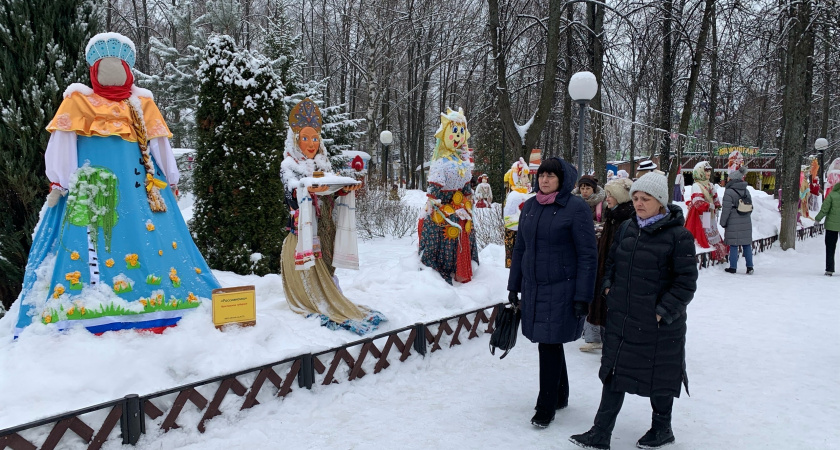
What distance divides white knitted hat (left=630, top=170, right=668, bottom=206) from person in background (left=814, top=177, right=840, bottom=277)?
7701mm

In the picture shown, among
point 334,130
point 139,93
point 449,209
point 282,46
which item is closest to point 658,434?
point 449,209

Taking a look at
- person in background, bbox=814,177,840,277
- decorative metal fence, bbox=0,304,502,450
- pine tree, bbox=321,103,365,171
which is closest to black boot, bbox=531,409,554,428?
decorative metal fence, bbox=0,304,502,450

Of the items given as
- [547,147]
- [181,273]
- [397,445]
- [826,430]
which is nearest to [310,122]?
[181,273]

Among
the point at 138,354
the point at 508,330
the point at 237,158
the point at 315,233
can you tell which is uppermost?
the point at 237,158

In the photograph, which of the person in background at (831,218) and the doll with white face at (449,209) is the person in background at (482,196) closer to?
the person in background at (831,218)

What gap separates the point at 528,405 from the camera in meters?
4.19

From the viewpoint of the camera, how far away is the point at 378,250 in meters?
11.1

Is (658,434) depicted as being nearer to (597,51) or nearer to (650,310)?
(650,310)

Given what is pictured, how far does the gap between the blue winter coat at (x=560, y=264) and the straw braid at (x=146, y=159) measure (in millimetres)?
2925

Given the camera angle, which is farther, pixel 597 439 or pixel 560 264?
pixel 560 264

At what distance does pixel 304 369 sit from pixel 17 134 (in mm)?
3354

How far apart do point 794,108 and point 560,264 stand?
452 inches

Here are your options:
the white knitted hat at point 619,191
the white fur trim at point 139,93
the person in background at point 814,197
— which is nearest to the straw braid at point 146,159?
the white fur trim at point 139,93

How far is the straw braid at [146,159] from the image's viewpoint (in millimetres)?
4230
